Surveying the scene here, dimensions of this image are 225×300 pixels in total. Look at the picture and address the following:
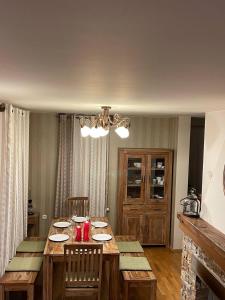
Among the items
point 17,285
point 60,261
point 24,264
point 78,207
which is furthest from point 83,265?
point 78,207

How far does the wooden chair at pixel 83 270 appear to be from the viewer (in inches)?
140

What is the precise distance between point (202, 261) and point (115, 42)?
2896mm

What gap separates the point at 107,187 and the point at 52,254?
253cm

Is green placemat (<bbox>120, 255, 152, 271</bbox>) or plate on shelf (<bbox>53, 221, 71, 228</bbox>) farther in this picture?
plate on shelf (<bbox>53, 221, 71, 228</bbox>)

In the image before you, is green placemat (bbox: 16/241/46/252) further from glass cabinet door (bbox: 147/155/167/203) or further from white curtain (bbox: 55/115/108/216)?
glass cabinet door (bbox: 147/155/167/203)

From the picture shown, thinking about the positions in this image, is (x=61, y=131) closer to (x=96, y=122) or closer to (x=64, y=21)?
(x=96, y=122)

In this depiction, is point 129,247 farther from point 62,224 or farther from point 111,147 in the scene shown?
point 111,147

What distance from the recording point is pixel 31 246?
4.63 m

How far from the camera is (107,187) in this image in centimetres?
605

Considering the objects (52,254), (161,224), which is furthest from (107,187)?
(52,254)

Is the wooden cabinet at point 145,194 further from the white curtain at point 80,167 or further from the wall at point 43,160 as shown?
the wall at point 43,160

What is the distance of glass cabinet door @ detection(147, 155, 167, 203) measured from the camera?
6.02 meters

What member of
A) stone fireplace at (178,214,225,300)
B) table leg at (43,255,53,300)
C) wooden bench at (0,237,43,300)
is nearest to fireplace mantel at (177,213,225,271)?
stone fireplace at (178,214,225,300)

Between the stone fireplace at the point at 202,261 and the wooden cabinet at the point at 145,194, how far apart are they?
1.99 m
